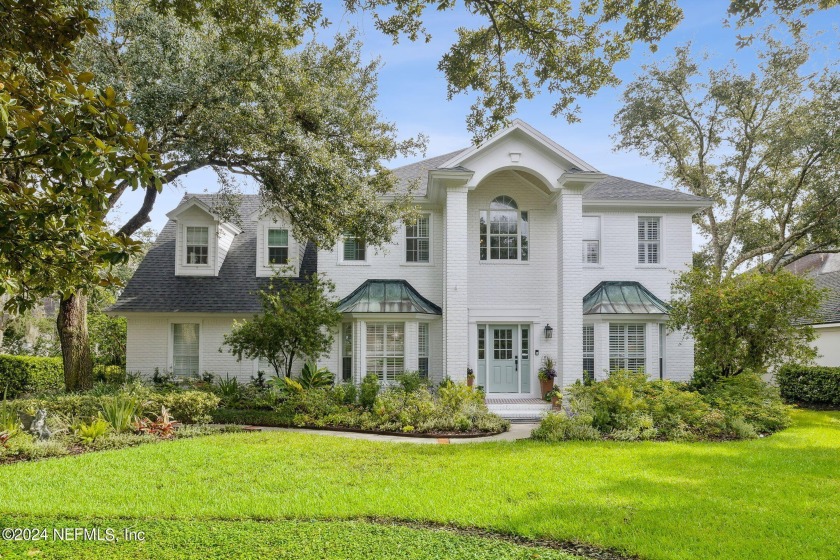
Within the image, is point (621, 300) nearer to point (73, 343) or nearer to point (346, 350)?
point (346, 350)

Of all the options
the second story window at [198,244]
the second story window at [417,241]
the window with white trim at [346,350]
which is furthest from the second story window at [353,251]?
the second story window at [198,244]

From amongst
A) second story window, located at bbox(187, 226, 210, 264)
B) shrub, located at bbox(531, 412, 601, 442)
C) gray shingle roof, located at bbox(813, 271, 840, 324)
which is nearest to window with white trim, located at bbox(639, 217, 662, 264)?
gray shingle roof, located at bbox(813, 271, 840, 324)

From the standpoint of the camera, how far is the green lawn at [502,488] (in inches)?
231

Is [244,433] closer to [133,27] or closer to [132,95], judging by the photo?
[132,95]

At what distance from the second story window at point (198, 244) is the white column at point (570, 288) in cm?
1217

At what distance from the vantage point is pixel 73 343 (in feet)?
47.8

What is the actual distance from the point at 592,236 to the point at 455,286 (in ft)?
18.9

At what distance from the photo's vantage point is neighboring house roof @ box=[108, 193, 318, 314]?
Result: 1752cm

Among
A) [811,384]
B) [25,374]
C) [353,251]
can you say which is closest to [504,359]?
[353,251]

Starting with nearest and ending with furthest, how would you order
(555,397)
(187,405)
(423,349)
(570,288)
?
(187,405) < (555,397) < (570,288) < (423,349)

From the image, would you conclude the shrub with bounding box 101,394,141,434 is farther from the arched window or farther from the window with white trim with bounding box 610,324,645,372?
the window with white trim with bounding box 610,324,645,372

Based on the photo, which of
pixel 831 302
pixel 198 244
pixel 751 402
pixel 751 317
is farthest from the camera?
pixel 831 302

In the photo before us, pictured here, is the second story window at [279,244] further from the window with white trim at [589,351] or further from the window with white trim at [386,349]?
the window with white trim at [589,351]

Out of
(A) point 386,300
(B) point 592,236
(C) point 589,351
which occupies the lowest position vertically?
(C) point 589,351
